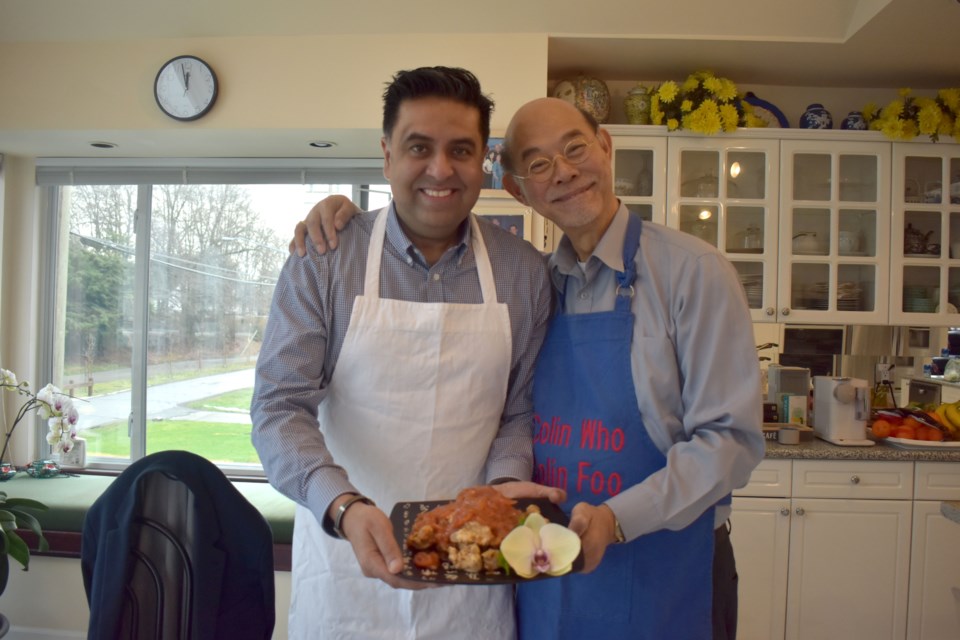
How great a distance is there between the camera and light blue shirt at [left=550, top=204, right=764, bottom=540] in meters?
1.16

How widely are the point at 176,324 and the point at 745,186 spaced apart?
9.92ft

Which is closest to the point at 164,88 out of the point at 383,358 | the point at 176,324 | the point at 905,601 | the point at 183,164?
the point at 183,164

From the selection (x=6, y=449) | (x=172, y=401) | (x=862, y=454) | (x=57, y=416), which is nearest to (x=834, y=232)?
(x=862, y=454)

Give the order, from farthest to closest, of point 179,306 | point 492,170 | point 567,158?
1. point 179,306
2. point 492,170
3. point 567,158

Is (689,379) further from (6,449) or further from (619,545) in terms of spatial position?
(6,449)

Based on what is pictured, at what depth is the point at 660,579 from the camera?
4.12ft

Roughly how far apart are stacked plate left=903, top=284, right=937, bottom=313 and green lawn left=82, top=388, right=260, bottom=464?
3.33 m

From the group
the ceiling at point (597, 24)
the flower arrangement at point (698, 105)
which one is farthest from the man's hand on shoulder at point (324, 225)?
the flower arrangement at point (698, 105)

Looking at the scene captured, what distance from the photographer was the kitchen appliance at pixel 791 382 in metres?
3.10

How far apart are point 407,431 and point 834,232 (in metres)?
2.62

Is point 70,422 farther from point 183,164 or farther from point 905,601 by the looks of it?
point 905,601

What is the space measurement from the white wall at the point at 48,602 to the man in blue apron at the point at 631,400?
206 centimetres

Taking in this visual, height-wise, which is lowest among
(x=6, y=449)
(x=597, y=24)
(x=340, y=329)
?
(x=6, y=449)

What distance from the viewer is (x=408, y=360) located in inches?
52.3
